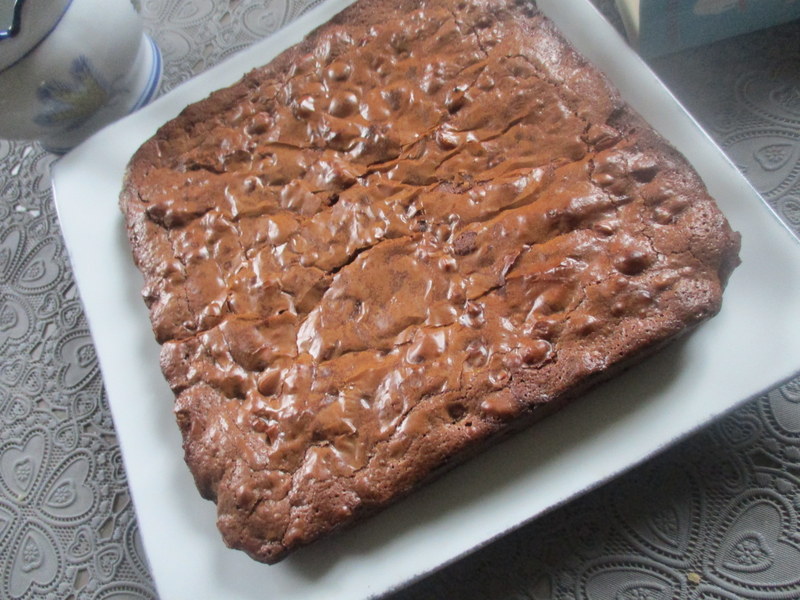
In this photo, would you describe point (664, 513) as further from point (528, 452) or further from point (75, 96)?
point (75, 96)

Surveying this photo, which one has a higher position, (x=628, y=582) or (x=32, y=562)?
(x=628, y=582)

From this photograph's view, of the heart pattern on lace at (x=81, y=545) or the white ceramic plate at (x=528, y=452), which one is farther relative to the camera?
the heart pattern on lace at (x=81, y=545)

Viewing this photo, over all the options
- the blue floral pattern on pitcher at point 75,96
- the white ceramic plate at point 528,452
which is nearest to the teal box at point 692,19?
the white ceramic plate at point 528,452

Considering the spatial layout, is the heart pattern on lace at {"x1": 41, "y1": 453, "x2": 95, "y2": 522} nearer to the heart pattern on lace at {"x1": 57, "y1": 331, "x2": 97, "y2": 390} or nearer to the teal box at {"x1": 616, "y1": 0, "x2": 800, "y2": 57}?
the heart pattern on lace at {"x1": 57, "y1": 331, "x2": 97, "y2": 390}

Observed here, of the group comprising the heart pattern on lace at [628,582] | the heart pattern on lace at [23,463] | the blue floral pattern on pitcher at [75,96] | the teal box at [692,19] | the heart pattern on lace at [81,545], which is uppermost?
the teal box at [692,19]

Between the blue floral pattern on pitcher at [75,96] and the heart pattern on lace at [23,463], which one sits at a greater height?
the blue floral pattern on pitcher at [75,96]

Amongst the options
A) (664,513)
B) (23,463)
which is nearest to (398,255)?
(664,513)

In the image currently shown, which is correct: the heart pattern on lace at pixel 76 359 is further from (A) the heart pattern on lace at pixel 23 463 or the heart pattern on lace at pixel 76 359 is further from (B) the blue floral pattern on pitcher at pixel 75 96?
(B) the blue floral pattern on pitcher at pixel 75 96

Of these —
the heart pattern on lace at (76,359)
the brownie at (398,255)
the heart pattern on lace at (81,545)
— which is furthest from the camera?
the heart pattern on lace at (76,359)
